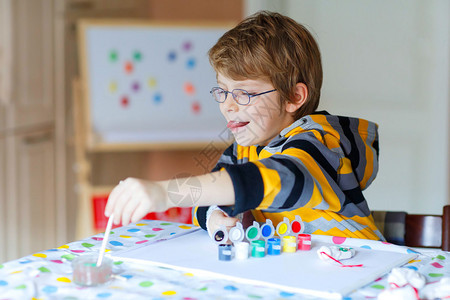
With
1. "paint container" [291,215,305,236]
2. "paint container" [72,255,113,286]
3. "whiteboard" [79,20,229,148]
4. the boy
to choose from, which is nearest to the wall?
"whiteboard" [79,20,229,148]

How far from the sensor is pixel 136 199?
2.57 ft

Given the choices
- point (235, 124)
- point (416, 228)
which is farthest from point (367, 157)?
point (235, 124)

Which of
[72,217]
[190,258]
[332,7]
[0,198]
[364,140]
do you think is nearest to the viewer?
[190,258]

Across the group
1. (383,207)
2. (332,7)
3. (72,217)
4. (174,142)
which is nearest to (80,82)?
(174,142)

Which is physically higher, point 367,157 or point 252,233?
point 367,157

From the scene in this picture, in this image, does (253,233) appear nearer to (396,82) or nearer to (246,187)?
(246,187)

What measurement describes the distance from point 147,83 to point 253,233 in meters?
2.11

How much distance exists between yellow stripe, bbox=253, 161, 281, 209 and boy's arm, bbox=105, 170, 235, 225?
52 mm

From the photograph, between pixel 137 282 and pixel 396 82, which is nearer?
pixel 137 282

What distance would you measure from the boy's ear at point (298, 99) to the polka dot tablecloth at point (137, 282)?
364 mm

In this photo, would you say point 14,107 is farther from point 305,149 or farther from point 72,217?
point 305,149

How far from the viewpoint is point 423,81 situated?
8.90 feet

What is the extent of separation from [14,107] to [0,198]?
0.43 meters

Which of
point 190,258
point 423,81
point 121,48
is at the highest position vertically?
point 121,48
